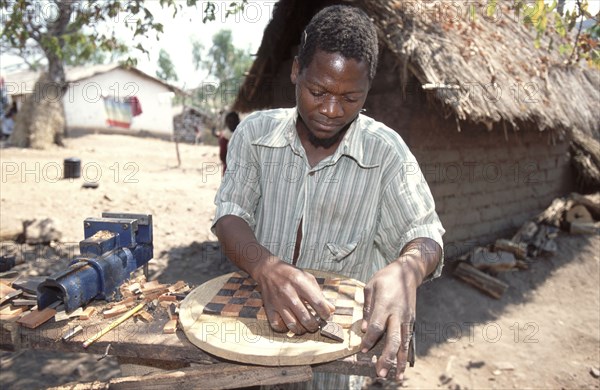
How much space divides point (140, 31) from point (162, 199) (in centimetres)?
444

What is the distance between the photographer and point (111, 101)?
2323cm

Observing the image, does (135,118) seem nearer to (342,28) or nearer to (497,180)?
(497,180)

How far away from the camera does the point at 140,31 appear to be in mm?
4578

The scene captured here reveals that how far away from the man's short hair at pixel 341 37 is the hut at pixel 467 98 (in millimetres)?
2766

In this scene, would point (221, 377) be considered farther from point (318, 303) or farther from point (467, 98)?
point (467, 98)

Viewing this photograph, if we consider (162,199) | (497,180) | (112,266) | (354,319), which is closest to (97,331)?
(112,266)

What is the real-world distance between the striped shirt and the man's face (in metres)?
0.18

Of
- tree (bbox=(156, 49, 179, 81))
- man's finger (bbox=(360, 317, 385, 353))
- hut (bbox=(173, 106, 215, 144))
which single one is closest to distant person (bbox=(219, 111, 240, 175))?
man's finger (bbox=(360, 317, 385, 353))

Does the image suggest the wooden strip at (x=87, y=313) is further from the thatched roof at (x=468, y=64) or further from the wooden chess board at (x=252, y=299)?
the thatched roof at (x=468, y=64)

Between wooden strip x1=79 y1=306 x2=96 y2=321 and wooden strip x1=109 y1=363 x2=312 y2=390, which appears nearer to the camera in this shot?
wooden strip x1=109 y1=363 x2=312 y2=390

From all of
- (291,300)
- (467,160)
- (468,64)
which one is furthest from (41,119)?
(291,300)

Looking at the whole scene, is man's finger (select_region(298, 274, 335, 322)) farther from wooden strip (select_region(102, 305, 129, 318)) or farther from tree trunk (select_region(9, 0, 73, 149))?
tree trunk (select_region(9, 0, 73, 149))

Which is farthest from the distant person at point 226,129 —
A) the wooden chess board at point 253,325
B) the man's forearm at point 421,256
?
the man's forearm at point 421,256

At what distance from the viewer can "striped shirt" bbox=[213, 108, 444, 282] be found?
6.19 feet
